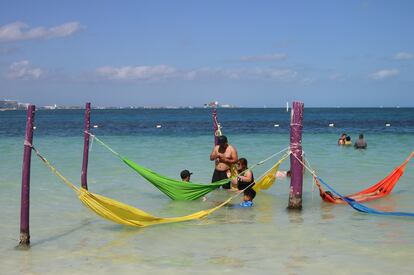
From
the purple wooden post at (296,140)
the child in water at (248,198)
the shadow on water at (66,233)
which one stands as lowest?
the shadow on water at (66,233)

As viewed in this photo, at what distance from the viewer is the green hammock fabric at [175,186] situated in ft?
32.8

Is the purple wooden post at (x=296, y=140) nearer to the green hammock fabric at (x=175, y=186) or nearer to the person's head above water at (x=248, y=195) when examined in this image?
the person's head above water at (x=248, y=195)

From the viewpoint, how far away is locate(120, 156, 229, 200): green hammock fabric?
32.8 feet

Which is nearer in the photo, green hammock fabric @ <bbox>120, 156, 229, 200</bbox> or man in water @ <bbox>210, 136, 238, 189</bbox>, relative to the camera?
green hammock fabric @ <bbox>120, 156, 229, 200</bbox>

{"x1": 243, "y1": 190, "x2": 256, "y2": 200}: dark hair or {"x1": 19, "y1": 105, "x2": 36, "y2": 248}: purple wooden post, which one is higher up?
{"x1": 19, "y1": 105, "x2": 36, "y2": 248}: purple wooden post

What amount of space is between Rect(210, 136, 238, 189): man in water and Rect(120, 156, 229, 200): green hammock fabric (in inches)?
36.6

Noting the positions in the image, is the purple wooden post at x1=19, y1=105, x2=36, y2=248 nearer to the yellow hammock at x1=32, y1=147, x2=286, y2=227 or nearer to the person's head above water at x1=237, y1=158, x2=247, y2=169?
the yellow hammock at x1=32, y1=147, x2=286, y2=227

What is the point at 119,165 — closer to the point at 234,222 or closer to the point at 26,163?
the point at 234,222

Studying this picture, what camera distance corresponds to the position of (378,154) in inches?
863

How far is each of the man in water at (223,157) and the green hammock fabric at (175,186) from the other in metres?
0.93

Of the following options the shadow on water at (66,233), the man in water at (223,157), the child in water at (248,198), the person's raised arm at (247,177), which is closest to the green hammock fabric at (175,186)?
the person's raised arm at (247,177)

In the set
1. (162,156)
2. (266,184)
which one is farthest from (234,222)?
(162,156)

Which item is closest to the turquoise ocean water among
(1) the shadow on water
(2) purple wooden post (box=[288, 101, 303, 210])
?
(1) the shadow on water

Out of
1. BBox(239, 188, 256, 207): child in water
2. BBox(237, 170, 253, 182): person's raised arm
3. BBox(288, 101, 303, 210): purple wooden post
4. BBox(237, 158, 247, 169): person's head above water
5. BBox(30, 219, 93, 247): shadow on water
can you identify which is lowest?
BBox(30, 219, 93, 247): shadow on water
